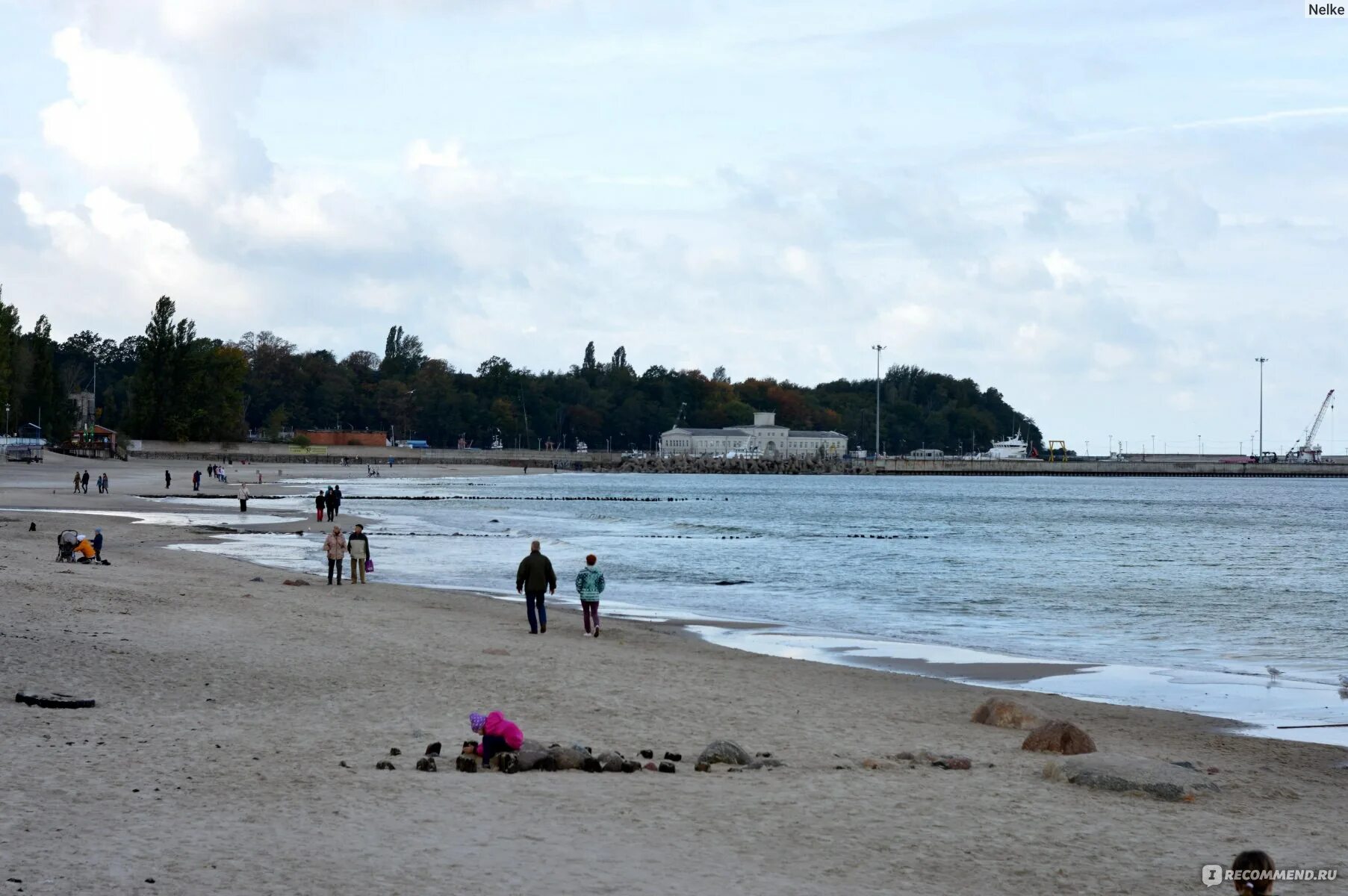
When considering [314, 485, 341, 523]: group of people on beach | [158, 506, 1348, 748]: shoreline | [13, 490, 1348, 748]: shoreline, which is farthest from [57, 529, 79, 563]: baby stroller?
[314, 485, 341, 523]: group of people on beach

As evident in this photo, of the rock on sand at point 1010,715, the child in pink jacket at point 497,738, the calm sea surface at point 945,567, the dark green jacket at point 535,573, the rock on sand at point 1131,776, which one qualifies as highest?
the dark green jacket at point 535,573

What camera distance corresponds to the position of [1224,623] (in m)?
29.3

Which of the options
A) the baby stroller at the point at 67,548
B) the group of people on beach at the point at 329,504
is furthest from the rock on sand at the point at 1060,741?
the group of people on beach at the point at 329,504

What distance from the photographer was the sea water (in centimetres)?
2348

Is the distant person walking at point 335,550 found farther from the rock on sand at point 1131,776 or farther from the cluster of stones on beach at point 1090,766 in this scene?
the rock on sand at point 1131,776

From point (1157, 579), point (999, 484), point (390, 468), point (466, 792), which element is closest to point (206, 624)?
point (466, 792)

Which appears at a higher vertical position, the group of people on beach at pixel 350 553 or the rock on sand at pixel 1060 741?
the group of people on beach at pixel 350 553

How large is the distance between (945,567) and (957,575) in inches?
122

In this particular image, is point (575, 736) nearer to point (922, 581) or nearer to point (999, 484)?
point (922, 581)

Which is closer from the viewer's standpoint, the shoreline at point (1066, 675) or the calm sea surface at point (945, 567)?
the shoreline at point (1066, 675)

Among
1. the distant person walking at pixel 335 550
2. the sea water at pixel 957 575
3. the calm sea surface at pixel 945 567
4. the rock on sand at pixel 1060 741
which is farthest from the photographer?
the distant person walking at pixel 335 550

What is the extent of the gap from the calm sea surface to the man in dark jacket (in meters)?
6.60

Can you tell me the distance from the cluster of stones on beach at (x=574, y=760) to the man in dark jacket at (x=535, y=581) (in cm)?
952

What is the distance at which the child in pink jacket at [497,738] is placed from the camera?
37.6 ft
